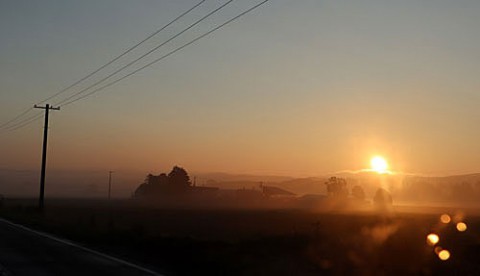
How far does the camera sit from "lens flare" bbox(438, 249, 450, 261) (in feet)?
60.3

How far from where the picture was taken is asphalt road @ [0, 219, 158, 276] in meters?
17.0

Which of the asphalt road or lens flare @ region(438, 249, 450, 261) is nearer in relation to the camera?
the asphalt road

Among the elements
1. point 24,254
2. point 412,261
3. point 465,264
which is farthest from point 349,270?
point 24,254

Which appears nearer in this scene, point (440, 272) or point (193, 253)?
point (440, 272)

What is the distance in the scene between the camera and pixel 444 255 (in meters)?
18.9

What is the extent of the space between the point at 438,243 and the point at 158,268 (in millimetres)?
10044

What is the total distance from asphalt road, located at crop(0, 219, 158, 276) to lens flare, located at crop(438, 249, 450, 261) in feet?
28.4

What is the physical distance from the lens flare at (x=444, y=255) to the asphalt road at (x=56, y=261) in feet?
28.4

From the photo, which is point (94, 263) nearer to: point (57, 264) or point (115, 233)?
point (57, 264)

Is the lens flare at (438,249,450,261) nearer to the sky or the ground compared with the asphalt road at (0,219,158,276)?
nearer to the sky

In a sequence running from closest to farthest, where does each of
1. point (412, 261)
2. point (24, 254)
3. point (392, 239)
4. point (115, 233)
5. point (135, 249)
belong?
point (412, 261)
point (392, 239)
point (24, 254)
point (135, 249)
point (115, 233)

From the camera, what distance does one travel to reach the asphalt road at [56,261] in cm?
1703

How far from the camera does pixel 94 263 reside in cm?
1902

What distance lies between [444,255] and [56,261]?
12.3 m
